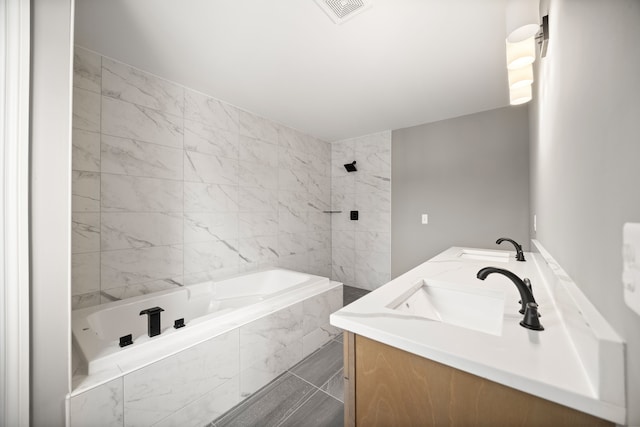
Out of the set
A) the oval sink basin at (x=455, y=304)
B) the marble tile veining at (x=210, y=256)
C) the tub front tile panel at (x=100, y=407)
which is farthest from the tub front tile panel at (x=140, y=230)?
the oval sink basin at (x=455, y=304)

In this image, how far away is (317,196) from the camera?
11.8ft

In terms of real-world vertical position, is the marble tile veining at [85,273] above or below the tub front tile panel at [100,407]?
above

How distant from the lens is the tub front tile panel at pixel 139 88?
5.73 ft

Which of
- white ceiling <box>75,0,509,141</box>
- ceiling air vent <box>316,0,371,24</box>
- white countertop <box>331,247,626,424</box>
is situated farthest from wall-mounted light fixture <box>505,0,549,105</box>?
white countertop <box>331,247,626,424</box>

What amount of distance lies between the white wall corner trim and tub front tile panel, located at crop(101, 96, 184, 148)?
1.05 meters

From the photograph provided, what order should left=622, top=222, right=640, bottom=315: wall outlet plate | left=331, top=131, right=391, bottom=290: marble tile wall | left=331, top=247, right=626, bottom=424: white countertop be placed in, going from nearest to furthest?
1. left=622, top=222, right=640, bottom=315: wall outlet plate
2. left=331, top=247, right=626, bottom=424: white countertop
3. left=331, top=131, right=391, bottom=290: marble tile wall

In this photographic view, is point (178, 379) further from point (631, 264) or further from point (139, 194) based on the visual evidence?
point (631, 264)

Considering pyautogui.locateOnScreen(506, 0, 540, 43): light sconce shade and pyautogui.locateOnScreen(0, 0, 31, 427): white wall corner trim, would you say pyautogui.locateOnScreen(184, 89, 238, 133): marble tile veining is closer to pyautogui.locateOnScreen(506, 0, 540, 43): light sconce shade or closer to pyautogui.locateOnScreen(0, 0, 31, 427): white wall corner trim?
pyautogui.locateOnScreen(0, 0, 31, 427): white wall corner trim

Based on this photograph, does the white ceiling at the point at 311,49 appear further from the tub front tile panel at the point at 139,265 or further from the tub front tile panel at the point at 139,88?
the tub front tile panel at the point at 139,265

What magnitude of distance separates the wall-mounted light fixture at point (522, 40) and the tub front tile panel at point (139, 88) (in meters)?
2.38

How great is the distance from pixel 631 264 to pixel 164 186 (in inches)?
97.2

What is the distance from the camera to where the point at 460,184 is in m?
2.80

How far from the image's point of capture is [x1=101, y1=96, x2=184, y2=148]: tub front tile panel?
1.74 metres

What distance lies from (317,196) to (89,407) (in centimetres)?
297
